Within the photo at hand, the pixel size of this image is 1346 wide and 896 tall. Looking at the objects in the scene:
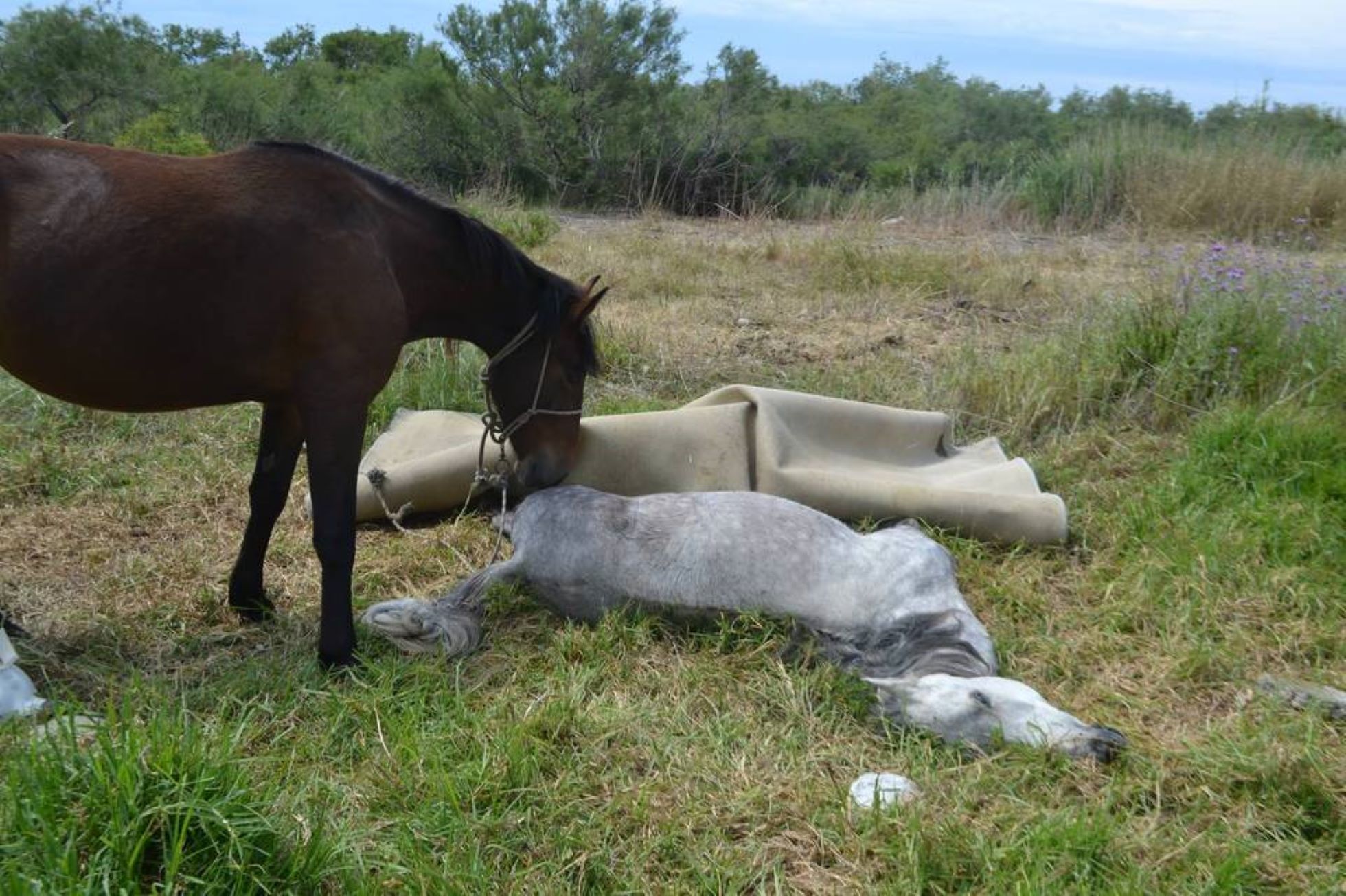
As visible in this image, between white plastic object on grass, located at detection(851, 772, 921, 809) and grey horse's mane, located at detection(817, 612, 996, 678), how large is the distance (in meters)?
0.52

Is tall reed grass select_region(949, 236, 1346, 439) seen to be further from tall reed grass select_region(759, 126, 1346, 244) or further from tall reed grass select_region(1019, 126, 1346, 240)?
tall reed grass select_region(1019, 126, 1346, 240)

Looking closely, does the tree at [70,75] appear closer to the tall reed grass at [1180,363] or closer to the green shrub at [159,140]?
the green shrub at [159,140]

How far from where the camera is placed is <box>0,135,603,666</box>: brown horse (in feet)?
11.2

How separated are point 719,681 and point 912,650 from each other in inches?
24.6

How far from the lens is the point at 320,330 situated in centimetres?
365

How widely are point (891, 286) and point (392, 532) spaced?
4873mm

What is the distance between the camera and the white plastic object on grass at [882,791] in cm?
297

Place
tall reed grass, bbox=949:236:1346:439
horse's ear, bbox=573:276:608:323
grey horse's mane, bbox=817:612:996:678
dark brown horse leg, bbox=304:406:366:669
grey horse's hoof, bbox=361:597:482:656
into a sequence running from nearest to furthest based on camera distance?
grey horse's mane, bbox=817:612:996:678 < dark brown horse leg, bbox=304:406:366:669 < grey horse's hoof, bbox=361:597:482:656 < horse's ear, bbox=573:276:608:323 < tall reed grass, bbox=949:236:1346:439

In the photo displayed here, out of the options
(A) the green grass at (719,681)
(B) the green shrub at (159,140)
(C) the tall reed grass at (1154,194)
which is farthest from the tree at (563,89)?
(A) the green grass at (719,681)

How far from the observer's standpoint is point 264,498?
4164 mm

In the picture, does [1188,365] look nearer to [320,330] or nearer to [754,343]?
[754,343]

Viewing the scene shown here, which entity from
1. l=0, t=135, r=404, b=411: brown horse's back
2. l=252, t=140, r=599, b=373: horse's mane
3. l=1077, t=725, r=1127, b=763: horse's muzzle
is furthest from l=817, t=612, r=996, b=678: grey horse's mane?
l=0, t=135, r=404, b=411: brown horse's back

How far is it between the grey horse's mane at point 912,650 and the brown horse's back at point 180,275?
1.78 m

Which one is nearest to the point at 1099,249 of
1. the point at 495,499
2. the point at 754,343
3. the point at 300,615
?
the point at 754,343
